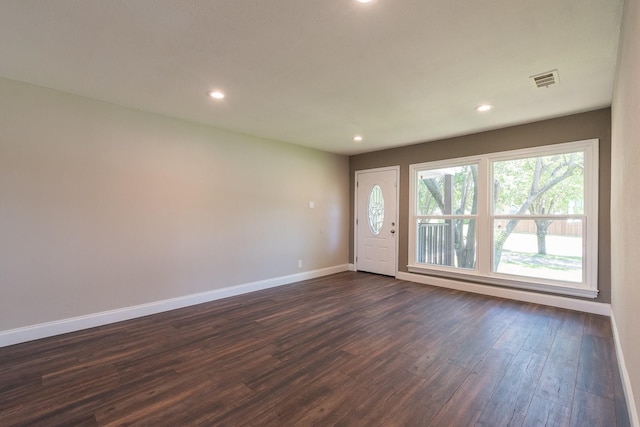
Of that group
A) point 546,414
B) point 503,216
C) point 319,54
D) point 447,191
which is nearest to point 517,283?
point 503,216

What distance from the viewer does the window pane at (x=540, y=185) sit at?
3.75m

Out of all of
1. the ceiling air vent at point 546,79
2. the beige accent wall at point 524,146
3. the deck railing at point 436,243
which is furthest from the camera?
the deck railing at point 436,243

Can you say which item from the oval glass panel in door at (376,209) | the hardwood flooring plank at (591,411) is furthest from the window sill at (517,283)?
the hardwood flooring plank at (591,411)

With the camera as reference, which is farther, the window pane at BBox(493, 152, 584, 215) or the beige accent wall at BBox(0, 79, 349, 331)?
the window pane at BBox(493, 152, 584, 215)

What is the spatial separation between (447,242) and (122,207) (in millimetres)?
4860

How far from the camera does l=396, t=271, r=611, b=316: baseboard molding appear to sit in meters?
3.56

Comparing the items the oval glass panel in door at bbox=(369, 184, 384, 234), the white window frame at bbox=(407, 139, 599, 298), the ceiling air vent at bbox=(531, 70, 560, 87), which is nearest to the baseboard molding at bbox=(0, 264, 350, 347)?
the oval glass panel in door at bbox=(369, 184, 384, 234)

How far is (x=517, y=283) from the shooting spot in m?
4.15

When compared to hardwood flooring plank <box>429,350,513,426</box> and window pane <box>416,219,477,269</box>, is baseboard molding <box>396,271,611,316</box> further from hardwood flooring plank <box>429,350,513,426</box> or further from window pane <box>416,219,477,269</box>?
hardwood flooring plank <box>429,350,513,426</box>

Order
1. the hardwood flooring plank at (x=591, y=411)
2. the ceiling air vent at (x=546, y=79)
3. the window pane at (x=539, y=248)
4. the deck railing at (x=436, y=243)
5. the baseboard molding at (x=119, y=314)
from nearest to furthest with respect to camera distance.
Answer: the hardwood flooring plank at (x=591, y=411) → the ceiling air vent at (x=546, y=79) → the baseboard molding at (x=119, y=314) → the window pane at (x=539, y=248) → the deck railing at (x=436, y=243)

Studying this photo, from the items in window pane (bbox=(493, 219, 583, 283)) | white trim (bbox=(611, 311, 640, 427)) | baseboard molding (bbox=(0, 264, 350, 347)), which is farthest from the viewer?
window pane (bbox=(493, 219, 583, 283))

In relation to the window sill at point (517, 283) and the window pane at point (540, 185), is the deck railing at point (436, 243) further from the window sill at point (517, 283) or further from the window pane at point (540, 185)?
the window pane at point (540, 185)

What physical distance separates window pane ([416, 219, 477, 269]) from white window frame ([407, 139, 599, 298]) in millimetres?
92

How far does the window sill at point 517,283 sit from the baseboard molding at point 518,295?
6cm
